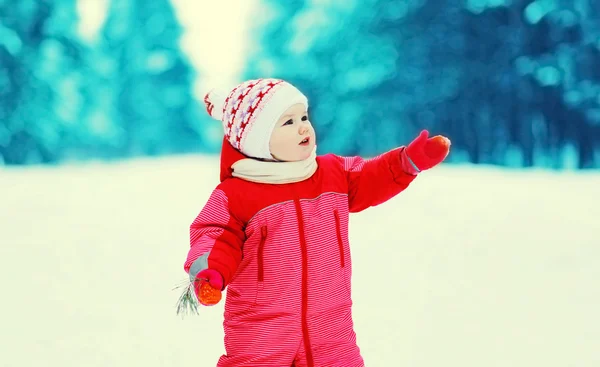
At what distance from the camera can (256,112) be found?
1183mm

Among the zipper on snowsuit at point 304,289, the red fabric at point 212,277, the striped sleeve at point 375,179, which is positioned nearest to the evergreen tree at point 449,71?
the striped sleeve at point 375,179

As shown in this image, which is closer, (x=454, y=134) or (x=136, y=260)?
(x=136, y=260)

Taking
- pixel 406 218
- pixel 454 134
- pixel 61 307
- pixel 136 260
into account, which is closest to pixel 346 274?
pixel 61 307

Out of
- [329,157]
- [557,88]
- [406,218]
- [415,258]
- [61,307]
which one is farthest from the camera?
[557,88]

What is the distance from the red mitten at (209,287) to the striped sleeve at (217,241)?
0.01m

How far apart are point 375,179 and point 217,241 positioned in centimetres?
30

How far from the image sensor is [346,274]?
4.00ft

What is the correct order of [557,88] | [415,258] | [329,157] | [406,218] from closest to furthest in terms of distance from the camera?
[329,157] < [415,258] < [406,218] < [557,88]

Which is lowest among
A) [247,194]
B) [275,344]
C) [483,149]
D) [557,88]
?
[275,344]

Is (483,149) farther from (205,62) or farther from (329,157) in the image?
(329,157)

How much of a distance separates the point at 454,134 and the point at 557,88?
49 cm

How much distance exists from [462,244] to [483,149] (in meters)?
0.88

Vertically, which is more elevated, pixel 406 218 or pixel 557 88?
pixel 557 88

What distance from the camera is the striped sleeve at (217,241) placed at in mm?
1078
